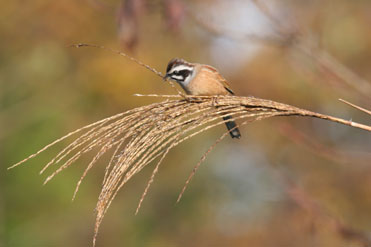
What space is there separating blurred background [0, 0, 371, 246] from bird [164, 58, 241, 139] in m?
5.44

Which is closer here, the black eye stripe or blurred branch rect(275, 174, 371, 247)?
blurred branch rect(275, 174, 371, 247)

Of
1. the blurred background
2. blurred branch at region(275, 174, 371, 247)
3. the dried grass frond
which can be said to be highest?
the blurred background

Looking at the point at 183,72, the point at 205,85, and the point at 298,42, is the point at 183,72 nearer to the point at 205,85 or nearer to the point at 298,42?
the point at 205,85

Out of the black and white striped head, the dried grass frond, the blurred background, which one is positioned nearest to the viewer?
the dried grass frond

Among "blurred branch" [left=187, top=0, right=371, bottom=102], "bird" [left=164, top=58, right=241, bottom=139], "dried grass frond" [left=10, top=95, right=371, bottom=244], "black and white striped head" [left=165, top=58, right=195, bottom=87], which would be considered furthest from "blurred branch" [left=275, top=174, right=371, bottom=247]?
"dried grass frond" [left=10, top=95, right=371, bottom=244]

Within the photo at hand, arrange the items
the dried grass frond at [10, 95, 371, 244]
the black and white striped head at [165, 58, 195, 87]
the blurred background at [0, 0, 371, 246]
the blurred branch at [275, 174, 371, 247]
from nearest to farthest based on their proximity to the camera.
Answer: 1. the dried grass frond at [10, 95, 371, 244]
2. the blurred branch at [275, 174, 371, 247]
3. the black and white striped head at [165, 58, 195, 87]
4. the blurred background at [0, 0, 371, 246]

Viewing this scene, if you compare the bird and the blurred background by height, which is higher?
the blurred background

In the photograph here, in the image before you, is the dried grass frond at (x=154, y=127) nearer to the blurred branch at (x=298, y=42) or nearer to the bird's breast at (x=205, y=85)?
the blurred branch at (x=298, y=42)

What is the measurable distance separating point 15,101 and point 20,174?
181 centimetres

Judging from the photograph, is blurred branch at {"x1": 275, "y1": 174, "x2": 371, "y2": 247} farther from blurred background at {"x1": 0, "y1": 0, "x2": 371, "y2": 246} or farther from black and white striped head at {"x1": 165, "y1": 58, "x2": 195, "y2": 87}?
blurred background at {"x1": 0, "y1": 0, "x2": 371, "y2": 246}

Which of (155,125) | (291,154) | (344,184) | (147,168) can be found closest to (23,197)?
(147,168)

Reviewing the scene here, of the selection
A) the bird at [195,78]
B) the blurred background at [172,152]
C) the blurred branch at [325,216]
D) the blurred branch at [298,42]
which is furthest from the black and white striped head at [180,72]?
the blurred background at [172,152]

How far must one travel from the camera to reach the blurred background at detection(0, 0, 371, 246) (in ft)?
39.5

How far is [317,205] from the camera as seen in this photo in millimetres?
4500
